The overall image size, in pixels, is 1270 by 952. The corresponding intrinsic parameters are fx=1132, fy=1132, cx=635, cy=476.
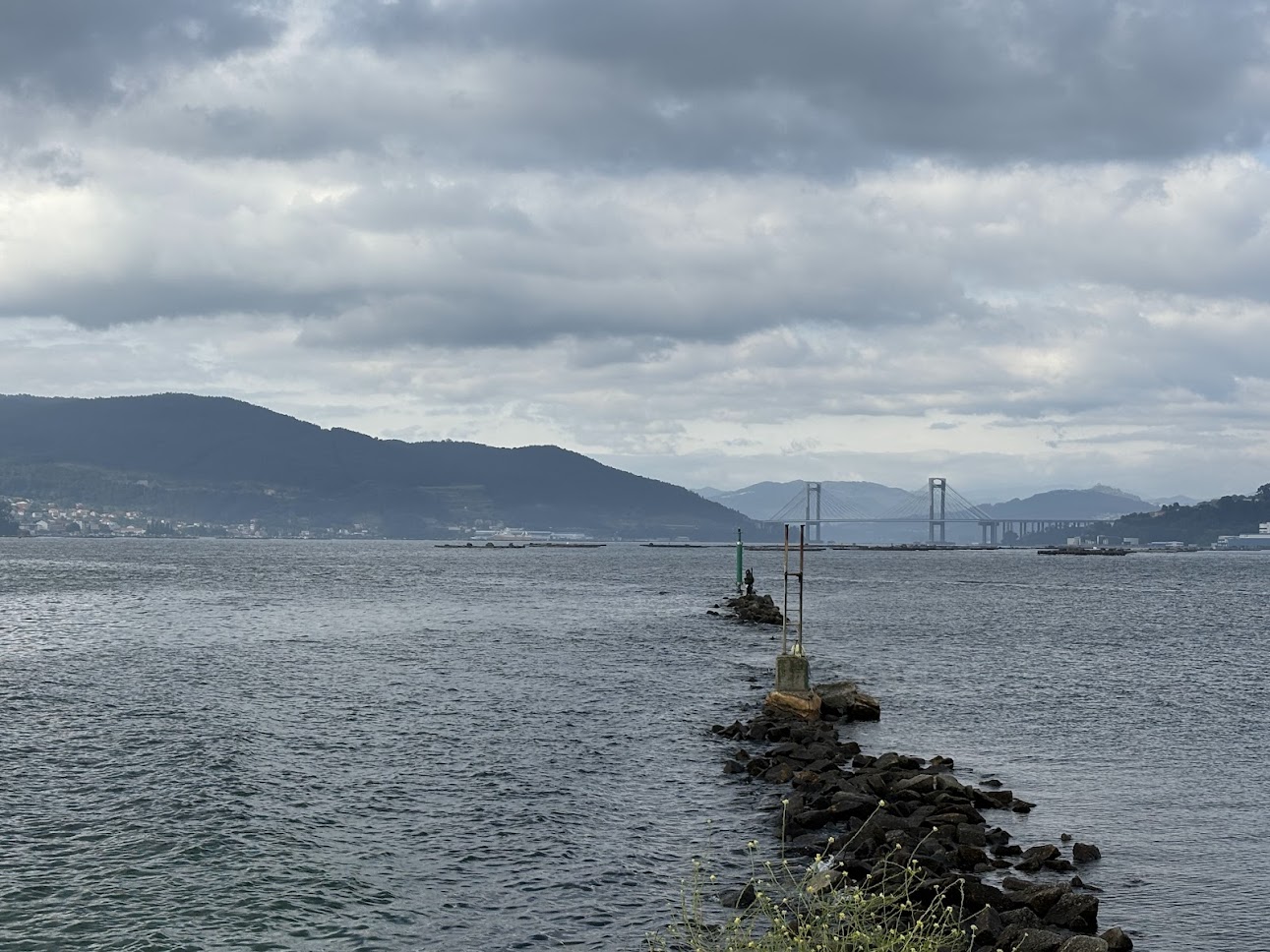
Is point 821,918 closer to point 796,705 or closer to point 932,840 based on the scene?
point 932,840

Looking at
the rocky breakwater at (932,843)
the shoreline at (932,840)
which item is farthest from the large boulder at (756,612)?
the rocky breakwater at (932,843)

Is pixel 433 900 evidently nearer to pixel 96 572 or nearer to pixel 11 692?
pixel 11 692

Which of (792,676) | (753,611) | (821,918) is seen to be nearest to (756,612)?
(753,611)

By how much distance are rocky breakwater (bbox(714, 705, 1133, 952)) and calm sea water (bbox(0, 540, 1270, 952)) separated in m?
0.89

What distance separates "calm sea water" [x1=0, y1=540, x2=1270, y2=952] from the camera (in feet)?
58.8

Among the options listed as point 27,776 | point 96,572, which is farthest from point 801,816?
point 96,572

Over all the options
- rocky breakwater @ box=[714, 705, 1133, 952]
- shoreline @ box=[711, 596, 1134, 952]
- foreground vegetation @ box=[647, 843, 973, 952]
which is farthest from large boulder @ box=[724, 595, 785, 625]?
foreground vegetation @ box=[647, 843, 973, 952]

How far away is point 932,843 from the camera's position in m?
20.2

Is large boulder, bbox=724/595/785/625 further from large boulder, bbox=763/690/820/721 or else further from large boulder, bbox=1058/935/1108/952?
large boulder, bbox=1058/935/1108/952

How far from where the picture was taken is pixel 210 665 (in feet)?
158

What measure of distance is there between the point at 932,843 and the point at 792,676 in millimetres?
16174

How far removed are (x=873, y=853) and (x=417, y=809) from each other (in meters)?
9.52

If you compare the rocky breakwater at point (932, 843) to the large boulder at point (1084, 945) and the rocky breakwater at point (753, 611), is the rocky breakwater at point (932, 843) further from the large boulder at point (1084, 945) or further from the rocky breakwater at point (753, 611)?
the rocky breakwater at point (753, 611)

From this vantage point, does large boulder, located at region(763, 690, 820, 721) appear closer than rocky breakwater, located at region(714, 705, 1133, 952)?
No
